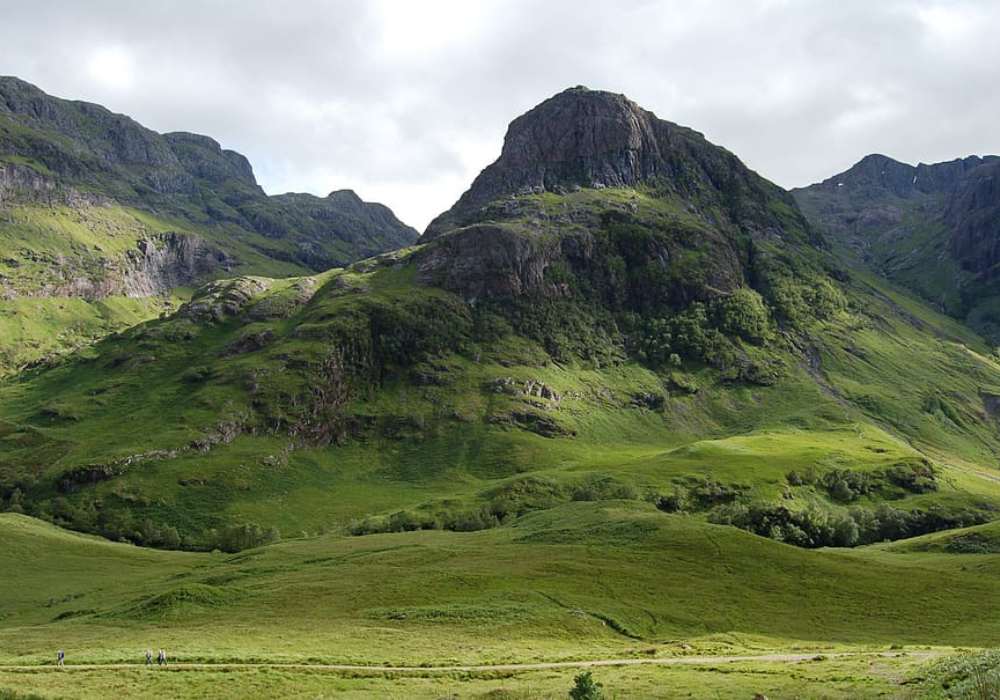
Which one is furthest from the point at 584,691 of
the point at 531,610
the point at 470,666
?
the point at 531,610

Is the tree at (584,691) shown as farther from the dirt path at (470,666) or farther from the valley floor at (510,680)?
the dirt path at (470,666)

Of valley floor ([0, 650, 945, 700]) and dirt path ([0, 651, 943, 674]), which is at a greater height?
valley floor ([0, 650, 945, 700])

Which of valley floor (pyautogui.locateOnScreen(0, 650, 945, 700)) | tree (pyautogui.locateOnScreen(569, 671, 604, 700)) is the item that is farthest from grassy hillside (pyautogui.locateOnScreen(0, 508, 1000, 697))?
tree (pyautogui.locateOnScreen(569, 671, 604, 700))

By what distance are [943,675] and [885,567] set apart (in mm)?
71203

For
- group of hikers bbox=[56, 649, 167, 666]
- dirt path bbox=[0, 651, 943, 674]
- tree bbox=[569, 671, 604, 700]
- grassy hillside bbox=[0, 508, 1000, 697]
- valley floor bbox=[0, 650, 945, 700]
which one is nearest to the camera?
tree bbox=[569, 671, 604, 700]

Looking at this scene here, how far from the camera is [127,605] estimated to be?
346 feet

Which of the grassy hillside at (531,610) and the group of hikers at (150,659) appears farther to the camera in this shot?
the group of hikers at (150,659)

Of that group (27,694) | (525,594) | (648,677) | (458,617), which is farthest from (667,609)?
(27,694)

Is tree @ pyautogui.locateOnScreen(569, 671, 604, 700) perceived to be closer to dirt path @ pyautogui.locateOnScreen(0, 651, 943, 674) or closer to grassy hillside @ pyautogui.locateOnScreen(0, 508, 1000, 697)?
grassy hillside @ pyautogui.locateOnScreen(0, 508, 1000, 697)

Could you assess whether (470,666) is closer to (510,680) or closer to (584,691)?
(510,680)

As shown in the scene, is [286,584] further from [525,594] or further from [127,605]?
[525,594]

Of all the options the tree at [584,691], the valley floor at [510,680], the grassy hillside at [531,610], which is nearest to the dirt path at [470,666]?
the valley floor at [510,680]

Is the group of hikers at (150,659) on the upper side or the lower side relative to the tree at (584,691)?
lower

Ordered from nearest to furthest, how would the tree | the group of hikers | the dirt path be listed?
1. the tree
2. the dirt path
3. the group of hikers
